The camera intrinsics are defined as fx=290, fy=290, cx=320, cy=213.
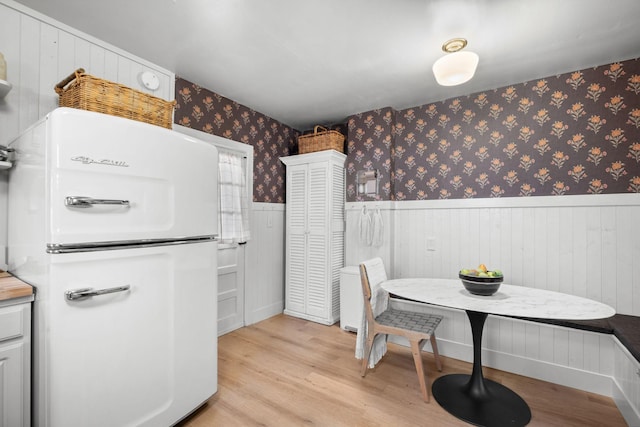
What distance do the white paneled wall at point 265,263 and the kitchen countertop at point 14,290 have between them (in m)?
2.10

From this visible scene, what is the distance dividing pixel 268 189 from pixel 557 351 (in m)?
3.16

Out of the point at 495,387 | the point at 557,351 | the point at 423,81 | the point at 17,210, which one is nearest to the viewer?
the point at 17,210

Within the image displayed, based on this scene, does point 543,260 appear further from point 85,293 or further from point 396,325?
point 85,293

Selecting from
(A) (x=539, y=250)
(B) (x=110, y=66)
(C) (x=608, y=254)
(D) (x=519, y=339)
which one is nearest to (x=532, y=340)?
(D) (x=519, y=339)

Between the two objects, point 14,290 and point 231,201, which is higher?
point 231,201

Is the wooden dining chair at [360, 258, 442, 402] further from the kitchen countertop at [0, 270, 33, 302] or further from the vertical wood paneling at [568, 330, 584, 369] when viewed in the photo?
the kitchen countertop at [0, 270, 33, 302]

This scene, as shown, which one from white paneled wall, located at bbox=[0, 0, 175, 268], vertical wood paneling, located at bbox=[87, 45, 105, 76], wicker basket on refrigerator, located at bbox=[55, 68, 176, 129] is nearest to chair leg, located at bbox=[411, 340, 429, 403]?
wicker basket on refrigerator, located at bbox=[55, 68, 176, 129]

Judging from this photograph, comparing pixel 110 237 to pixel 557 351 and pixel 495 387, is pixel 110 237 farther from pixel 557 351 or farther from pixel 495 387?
pixel 557 351

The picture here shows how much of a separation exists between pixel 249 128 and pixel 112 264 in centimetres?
238

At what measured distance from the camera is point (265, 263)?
141 inches

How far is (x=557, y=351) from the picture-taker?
7.41 ft

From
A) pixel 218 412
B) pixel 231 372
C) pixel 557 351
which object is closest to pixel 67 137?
pixel 218 412

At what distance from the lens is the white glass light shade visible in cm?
187

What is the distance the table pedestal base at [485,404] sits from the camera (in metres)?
1.78
